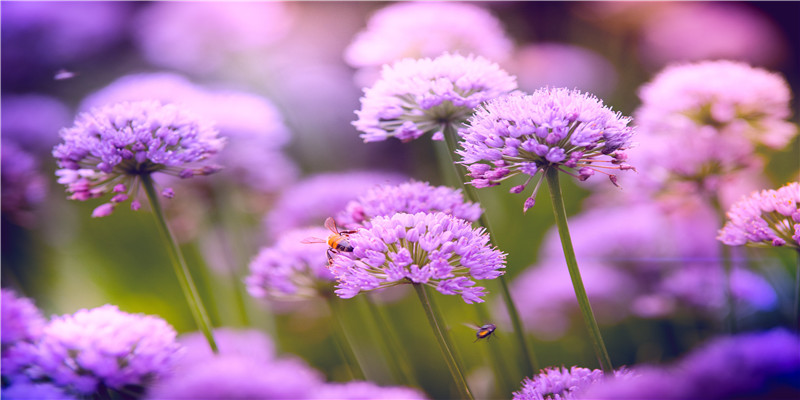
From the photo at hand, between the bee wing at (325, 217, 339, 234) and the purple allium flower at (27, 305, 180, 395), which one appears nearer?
the purple allium flower at (27, 305, 180, 395)

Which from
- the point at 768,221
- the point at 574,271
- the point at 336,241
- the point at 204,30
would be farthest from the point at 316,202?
the point at 204,30

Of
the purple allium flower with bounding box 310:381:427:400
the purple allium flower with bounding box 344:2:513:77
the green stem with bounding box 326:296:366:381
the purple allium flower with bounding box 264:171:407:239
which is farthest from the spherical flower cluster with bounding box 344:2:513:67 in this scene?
the purple allium flower with bounding box 310:381:427:400

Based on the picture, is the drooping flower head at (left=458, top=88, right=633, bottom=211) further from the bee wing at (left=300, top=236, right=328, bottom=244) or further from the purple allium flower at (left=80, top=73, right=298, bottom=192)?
the purple allium flower at (left=80, top=73, right=298, bottom=192)

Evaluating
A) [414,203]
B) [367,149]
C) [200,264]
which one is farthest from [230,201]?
[414,203]

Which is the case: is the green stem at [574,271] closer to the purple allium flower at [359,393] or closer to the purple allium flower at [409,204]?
the purple allium flower at [409,204]

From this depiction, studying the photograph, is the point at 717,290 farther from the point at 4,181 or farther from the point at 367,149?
the point at 4,181

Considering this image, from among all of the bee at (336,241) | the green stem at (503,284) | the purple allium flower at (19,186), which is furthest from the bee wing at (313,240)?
the purple allium flower at (19,186)
